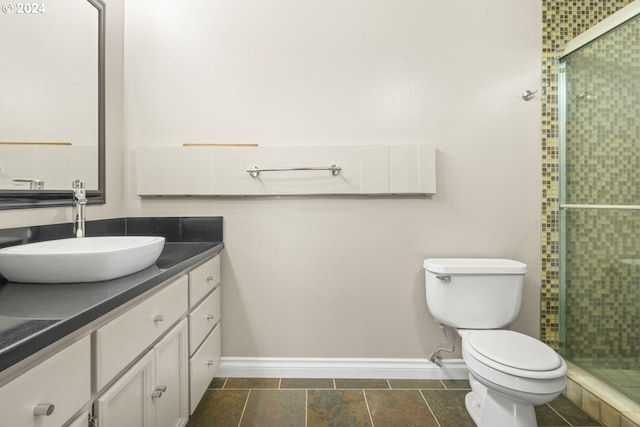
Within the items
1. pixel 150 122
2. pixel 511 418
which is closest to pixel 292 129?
pixel 150 122

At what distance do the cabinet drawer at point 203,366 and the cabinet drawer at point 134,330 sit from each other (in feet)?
1.06

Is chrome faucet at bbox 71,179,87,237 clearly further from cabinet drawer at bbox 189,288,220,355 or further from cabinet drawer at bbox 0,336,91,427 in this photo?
cabinet drawer at bbox 0,336,91,427

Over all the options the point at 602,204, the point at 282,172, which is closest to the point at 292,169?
the point at 282,172

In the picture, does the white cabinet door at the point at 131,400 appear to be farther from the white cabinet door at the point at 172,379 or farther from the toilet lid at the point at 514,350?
the toilet lid at the point at 514,350

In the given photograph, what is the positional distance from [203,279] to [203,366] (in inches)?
16.6

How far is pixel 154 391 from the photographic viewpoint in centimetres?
111

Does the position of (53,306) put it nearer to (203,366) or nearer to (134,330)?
(134,330)

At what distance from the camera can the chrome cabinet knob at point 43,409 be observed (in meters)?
0.62

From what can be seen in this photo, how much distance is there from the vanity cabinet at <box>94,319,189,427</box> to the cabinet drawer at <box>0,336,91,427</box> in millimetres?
107

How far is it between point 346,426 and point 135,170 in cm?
179

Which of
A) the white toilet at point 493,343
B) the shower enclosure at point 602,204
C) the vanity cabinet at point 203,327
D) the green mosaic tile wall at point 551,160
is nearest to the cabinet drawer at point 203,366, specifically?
the vanity cabinet at point 203,327

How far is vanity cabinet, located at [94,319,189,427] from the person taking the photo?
0.89 m

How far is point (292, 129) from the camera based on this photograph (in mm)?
1910

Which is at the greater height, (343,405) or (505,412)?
(505,412)
